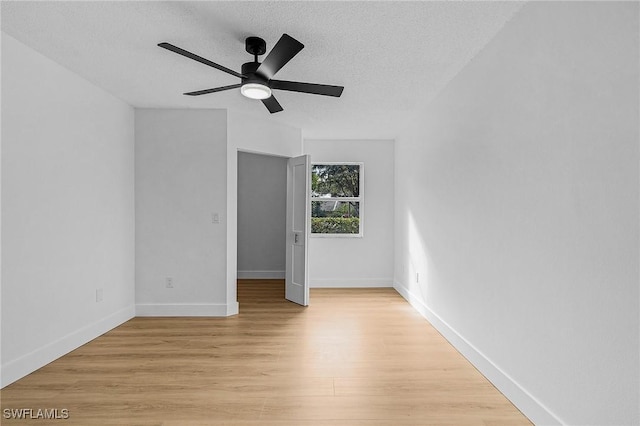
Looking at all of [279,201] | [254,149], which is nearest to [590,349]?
[254,149]

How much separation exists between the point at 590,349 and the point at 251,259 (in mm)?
5719

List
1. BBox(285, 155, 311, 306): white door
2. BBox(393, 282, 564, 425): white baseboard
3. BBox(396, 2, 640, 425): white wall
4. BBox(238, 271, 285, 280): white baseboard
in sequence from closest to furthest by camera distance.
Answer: BBox(396, 2, 640, 425): white wall, BBox(393, 282, 564, 425): white baseboard, BBox(285, 155, 311, 306): white door, BBox(238, 271, 285, 280): white baseboard

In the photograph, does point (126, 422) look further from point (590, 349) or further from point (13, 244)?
point (590, 349)

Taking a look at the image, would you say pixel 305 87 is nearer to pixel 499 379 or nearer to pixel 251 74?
pixel 251 74

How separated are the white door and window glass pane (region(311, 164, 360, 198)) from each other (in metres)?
1.09

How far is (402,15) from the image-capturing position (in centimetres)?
223

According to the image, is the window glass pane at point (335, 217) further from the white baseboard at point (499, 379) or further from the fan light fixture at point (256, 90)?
the fan light fixture at point (256, 90)

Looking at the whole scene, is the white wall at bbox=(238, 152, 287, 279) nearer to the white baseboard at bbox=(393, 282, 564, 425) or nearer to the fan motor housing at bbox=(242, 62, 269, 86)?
the white baseboard at bbox=(393, 282, 564, 425)

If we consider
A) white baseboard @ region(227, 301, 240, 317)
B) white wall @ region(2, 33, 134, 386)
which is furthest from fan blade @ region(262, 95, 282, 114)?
white baseboard @ region(227, 301, 240, 317)

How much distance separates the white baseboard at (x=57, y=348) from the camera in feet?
8.37

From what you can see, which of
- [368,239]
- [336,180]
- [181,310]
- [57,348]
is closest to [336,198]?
[336,180]

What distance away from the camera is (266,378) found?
2.62 m

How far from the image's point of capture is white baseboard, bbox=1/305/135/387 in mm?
2551

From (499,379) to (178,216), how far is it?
3600 millimetres
